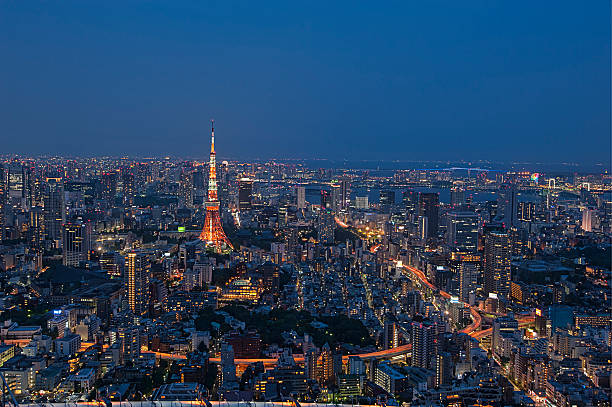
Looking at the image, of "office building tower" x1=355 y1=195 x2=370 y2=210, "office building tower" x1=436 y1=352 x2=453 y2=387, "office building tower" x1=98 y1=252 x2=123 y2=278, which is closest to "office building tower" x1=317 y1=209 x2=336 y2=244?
"office building tower" x1=355 y1=195 x2=370 y2=210

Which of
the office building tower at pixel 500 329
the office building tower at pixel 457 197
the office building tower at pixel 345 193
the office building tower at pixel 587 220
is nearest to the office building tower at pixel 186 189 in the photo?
the office building tower at pixel 345 193

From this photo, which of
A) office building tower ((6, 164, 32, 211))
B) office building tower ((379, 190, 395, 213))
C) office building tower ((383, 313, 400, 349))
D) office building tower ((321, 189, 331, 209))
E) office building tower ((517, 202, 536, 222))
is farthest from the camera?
office building tower ((321, 189, 331, 209))

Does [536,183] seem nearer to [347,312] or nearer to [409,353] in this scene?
[347,312]

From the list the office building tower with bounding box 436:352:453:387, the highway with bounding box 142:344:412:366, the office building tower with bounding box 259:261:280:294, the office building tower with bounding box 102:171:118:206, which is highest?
the office building tower with bounding box 102:171:118:206

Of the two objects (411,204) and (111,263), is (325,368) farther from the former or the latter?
(411,204)

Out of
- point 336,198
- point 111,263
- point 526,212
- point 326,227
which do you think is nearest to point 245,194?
point 336,198

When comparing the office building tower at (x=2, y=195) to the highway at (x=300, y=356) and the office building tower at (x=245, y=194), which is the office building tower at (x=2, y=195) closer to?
the office building tower at (x=245, y=194)

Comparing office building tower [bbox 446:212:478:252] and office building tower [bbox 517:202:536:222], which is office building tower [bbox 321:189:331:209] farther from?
office building tower [bbox 517:202:536:222]
